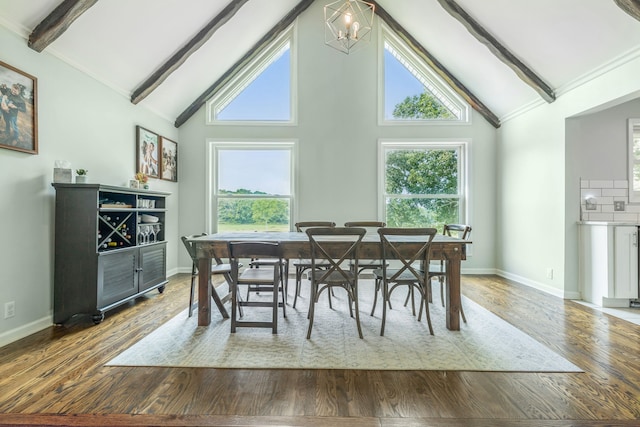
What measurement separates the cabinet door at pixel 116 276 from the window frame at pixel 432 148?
351 centimetres

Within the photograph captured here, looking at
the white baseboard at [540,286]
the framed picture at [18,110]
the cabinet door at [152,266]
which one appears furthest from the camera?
the white baseboard at [540,286]

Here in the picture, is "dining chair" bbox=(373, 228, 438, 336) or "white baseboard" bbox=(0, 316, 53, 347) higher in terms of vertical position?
"dining chair" bbox=(373, 228, 438, 336)

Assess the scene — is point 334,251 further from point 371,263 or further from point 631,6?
point 631,6

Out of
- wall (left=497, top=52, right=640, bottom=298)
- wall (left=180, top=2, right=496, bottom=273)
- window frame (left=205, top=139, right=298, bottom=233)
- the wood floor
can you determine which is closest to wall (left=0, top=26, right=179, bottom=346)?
the wood floor

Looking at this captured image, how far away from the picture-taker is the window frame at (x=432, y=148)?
522 centimetres

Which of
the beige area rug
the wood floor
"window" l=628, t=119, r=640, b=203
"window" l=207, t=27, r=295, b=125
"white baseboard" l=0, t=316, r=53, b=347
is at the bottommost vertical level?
the wood floor

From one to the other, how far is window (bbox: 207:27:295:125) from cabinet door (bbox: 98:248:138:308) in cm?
278

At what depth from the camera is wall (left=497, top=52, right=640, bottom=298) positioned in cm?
349

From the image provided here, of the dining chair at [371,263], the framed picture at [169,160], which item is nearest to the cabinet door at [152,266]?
the framed picture at [169,160]

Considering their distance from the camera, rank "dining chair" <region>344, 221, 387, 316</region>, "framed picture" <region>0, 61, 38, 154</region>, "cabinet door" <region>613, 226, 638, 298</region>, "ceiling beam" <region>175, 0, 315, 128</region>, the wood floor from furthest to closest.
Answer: "ceiling beam" <region>175, 0, 315, 128</region>
"cabinet door" <region>613, 226, 638, 298</region>
"dining chair" <region>344, 221, 387, 316</region>
"framed picture" <region>0, 61, 38, 154</region>
the wood floor

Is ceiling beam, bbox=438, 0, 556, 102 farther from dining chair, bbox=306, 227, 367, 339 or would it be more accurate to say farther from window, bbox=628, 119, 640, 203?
dining chair, bbox=306, 227, 367, 339

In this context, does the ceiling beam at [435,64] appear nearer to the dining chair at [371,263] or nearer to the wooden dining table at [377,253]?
the dining chair at [371,263]

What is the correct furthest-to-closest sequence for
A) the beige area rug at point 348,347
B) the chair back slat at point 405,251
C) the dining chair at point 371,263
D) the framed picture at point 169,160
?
the framed picture at point 169,160 < the dining chair at point 371,263 < the chair back slat at point 405,251 < the beige area rug at point 348,347

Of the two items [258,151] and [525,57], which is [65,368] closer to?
[258,151]
